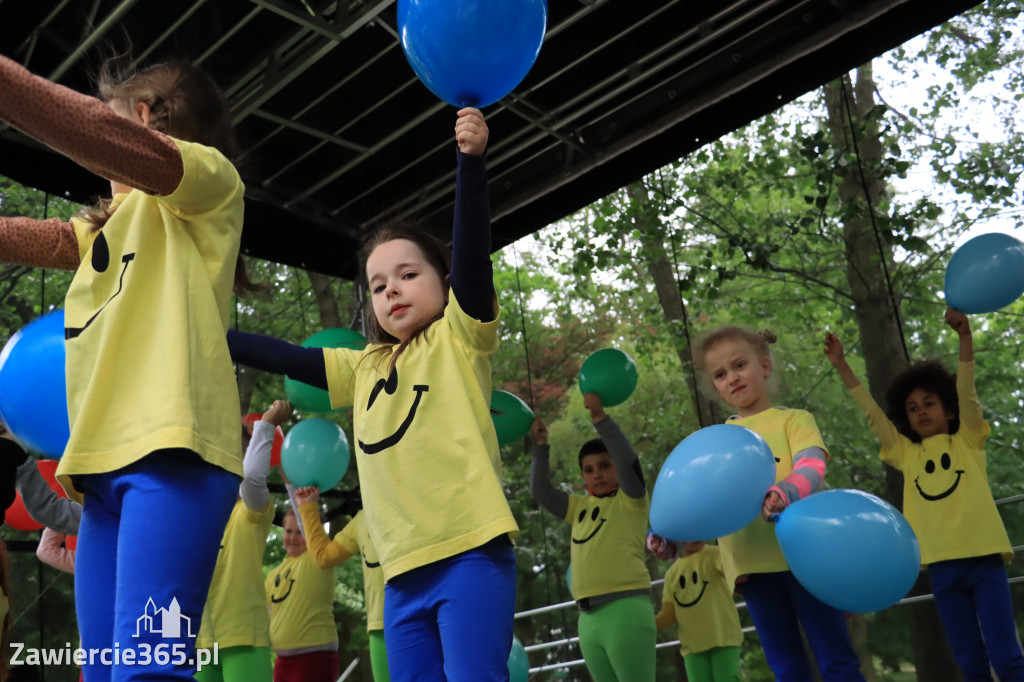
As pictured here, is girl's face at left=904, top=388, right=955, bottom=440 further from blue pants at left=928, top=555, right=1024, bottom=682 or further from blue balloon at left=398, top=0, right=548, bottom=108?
blue balloon at left=398, top=0, right=548, bottom=108

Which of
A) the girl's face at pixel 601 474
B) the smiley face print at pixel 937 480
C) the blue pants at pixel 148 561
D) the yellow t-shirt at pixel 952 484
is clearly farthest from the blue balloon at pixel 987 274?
the blue pants at pixel 148 561

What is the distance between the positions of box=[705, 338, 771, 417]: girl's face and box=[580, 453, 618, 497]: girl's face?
120 centimetres

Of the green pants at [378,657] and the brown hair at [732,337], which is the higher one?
the brown hair at [732,337]

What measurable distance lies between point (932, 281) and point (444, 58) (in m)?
7.19

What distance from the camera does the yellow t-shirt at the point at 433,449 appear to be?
70.4 inches

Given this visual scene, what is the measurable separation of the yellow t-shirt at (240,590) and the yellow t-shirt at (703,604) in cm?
191

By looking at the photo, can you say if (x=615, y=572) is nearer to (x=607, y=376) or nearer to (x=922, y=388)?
(x=607, y=376)

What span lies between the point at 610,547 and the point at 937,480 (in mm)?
1395

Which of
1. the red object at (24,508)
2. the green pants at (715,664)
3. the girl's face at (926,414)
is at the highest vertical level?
the red object at (24,508)

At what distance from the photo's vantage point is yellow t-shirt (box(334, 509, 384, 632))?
4398 millimetres

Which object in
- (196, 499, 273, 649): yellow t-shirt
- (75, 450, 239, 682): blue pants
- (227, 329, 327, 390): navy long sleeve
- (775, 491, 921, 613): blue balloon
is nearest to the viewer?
(75, 450, 239, 682): blue pants

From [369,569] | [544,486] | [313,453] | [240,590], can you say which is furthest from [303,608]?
[544,486]

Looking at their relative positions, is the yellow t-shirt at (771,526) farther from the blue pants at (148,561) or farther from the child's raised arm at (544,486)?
the blue pants at (148,561)

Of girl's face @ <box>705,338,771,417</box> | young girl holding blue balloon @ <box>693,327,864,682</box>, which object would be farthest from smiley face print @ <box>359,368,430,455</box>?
girl's face @ <box>705,338,771,417</box>
